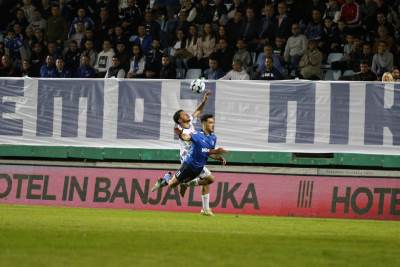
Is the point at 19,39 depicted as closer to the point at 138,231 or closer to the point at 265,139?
the point at 265,139

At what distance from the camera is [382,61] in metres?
21.1

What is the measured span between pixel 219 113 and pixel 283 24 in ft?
12.2

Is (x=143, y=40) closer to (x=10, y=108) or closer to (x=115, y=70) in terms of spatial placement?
(x=115, y=70)

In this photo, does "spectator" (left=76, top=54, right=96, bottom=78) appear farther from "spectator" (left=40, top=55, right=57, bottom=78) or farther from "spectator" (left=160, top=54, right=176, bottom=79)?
"spectator" (left=160, top=54, right=176, bottom=79)

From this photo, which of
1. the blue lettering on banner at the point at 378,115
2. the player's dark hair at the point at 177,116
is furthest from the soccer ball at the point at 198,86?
the blue lettering on banner at the point at 378,115

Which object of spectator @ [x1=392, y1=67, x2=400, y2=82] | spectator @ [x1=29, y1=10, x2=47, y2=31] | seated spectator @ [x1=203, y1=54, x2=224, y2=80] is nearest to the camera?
spectator @ [x1=392, y1=67, x2=400, y2=82]

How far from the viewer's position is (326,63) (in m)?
22.5

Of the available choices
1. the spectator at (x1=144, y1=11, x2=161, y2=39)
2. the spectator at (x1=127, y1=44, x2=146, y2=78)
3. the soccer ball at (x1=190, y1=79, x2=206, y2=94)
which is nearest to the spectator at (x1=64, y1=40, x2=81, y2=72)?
the spectator at (x1=127, y1=44, x2=146, y2=78)

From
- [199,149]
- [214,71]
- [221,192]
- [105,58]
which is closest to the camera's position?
[199,149]

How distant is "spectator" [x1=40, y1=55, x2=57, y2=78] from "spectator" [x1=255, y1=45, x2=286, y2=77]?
5134mm

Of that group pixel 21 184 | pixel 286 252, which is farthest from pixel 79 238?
pixel 21 184

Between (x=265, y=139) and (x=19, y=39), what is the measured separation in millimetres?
9025

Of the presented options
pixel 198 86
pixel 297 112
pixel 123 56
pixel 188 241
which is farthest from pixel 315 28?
pixel 188 241

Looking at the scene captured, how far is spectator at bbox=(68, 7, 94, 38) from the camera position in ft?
84.7
